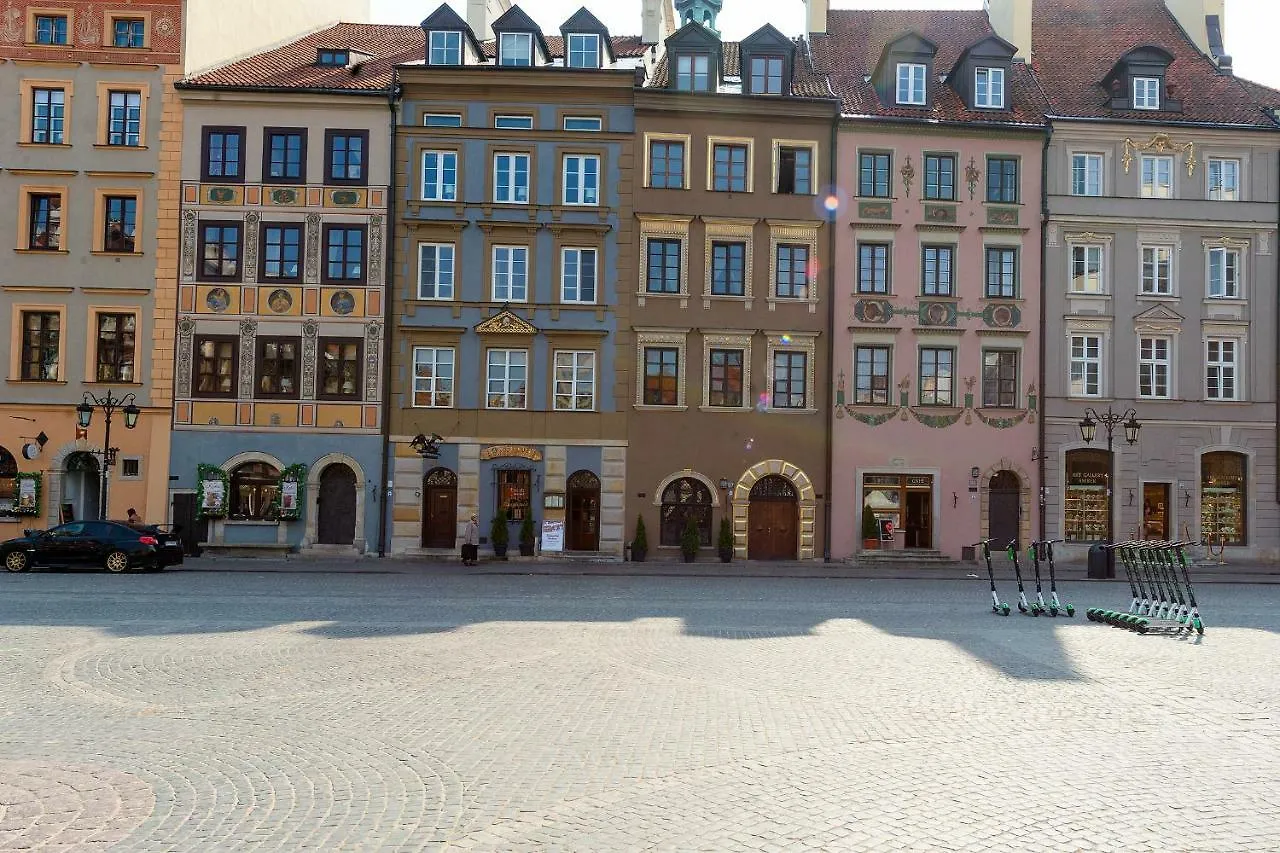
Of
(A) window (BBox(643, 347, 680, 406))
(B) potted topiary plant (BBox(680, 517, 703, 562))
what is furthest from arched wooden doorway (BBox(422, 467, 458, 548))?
(B) potted topiary plant (BBox(680, 517, 703, 562))

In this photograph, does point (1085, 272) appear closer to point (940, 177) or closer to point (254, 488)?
point (940, 177)

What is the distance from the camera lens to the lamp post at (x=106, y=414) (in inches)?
1268

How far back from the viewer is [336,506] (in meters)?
36.1

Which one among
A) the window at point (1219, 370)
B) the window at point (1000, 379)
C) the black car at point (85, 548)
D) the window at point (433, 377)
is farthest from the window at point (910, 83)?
the black car at point (85, 548)

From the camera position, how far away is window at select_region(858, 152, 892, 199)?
37.2m

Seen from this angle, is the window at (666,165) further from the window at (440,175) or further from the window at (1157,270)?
the window at (1157,270)

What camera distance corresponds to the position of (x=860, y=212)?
37.0 metres

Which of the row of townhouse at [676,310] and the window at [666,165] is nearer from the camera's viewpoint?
the row of townhouse at [676,310]

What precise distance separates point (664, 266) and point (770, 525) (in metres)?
9.18

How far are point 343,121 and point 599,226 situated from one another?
8.96m

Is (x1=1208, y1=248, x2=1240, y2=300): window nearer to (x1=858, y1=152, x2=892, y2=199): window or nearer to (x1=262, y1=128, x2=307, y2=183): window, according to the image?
(x1=858, y1=152, x2=892, y2=199): window

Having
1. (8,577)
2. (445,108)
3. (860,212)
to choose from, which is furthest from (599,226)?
(8,577)

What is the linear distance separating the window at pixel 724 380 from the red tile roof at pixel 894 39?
939 centimetres

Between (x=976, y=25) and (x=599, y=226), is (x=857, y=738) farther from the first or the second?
(x=976, y=25)
